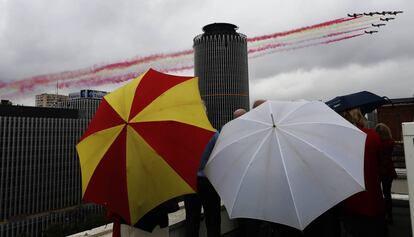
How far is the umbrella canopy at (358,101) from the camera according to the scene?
14.1 ft

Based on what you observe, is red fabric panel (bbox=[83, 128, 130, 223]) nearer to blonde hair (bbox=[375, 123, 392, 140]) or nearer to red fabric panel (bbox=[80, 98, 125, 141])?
red fabric panel (bbox=[80, 98, 125, 141])

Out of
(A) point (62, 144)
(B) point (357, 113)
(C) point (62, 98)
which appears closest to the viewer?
(B) point (357, 113)

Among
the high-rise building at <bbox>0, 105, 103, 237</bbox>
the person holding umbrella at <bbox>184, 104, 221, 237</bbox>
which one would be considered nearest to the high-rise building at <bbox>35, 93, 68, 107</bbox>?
the high-rise building at <bbox>0, 105, 103, 237</bbox>

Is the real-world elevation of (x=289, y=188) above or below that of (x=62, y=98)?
below

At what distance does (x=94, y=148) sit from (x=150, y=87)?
0.77 metres

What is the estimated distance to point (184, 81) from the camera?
11.4ft

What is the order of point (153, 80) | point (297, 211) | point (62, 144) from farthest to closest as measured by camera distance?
point (62, 144) < point (153, 80) < point (297, 211)

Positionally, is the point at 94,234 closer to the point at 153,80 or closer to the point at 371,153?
the point at 153,80

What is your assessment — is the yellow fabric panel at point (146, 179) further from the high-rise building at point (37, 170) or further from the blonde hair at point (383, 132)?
the high-rise building at point (37, 170)

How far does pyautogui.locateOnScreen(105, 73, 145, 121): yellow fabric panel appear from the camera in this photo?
305cm

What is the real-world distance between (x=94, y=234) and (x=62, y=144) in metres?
91.9

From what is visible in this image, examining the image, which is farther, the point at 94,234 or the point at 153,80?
the point at 94,234

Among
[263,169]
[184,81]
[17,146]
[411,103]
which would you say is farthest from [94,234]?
[17,146]

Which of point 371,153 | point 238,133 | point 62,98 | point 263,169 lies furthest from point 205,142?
point 62,98
